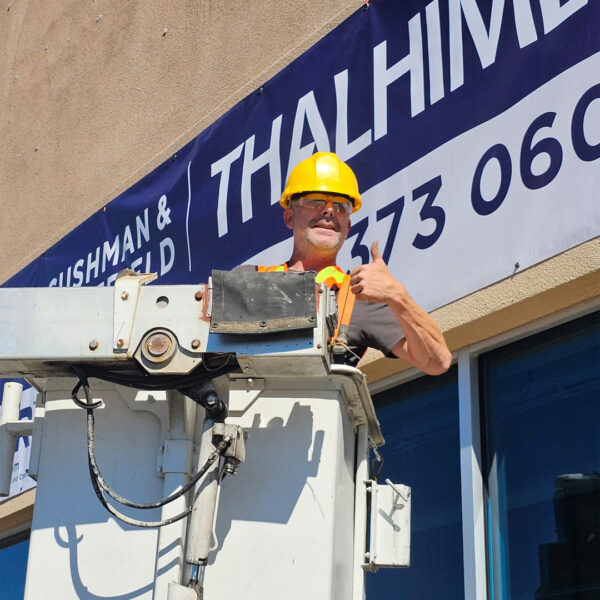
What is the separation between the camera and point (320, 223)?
11.5 feet

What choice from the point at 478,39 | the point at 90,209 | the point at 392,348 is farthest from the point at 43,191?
the point at 392,348

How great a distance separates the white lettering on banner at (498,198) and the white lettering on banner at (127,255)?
1653mm

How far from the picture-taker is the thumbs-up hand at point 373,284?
265 cm

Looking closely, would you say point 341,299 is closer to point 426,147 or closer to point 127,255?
point 426,147

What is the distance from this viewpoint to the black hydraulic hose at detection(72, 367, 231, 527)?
2443mm

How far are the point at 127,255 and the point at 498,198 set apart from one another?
9.21 feet

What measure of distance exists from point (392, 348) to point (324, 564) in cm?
88


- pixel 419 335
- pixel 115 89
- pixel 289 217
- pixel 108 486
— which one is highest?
pixel 115 89

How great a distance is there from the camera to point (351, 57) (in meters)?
4.94

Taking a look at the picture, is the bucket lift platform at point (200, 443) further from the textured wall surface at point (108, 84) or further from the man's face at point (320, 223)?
the textured wall surface at point (108, 84)

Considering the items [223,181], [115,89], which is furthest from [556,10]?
[115,89]

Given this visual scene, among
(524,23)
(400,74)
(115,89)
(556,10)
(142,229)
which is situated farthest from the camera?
(115,89)

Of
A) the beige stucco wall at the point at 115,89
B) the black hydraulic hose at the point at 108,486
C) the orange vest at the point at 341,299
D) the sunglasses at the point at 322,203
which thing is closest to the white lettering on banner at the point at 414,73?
the beige stucco wall at the point at 115,89

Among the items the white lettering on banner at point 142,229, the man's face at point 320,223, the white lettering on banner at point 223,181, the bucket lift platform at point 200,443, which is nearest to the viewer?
the bucket lift platform at point 200,443
